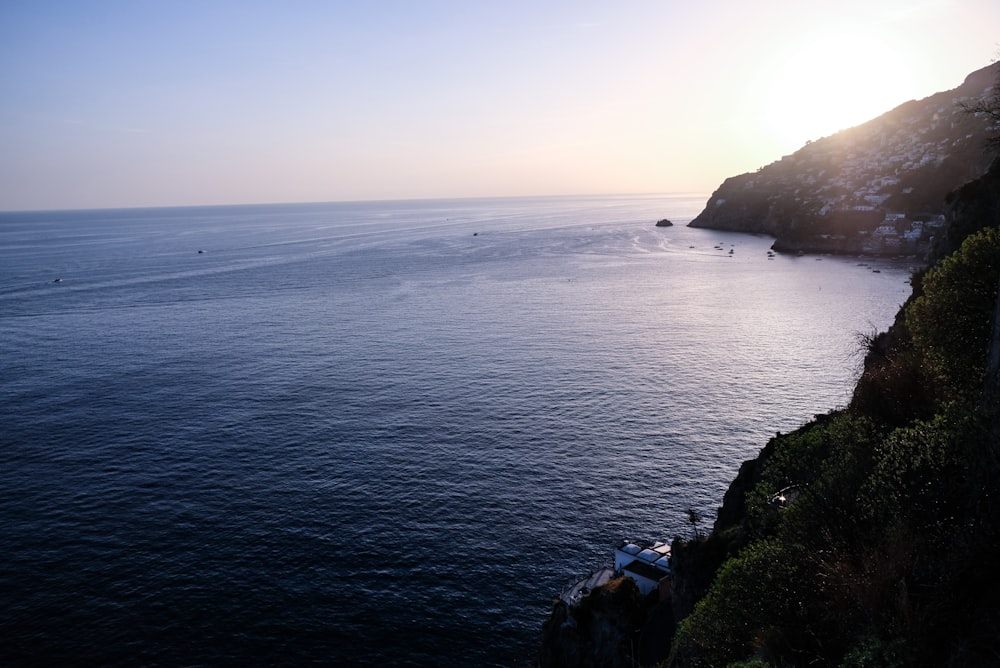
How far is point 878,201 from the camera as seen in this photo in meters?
185

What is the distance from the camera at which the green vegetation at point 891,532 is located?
1612 cm

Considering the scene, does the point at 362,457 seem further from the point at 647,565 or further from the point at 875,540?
the point at 875,540

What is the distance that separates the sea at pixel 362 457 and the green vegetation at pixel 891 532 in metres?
19.2

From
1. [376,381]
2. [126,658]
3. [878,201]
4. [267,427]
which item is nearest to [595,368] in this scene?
[376,381]

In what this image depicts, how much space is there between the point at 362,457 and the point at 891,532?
49336 millimetres

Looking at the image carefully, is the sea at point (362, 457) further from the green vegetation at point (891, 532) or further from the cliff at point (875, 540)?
the green vegetation at point (891, 532)

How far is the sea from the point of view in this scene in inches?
1601

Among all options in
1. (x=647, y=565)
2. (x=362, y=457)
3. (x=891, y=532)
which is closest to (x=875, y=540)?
(x=891, y=532)

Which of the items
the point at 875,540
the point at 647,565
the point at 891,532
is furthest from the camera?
the point at 647,565

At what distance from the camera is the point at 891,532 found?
739 inches

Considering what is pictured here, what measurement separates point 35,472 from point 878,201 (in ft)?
680

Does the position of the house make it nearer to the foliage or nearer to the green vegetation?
the green vegetation

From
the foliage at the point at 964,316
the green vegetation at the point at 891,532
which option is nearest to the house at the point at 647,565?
the green vegetation at the point at 891,532

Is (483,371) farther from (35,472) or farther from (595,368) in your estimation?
(35,472)
